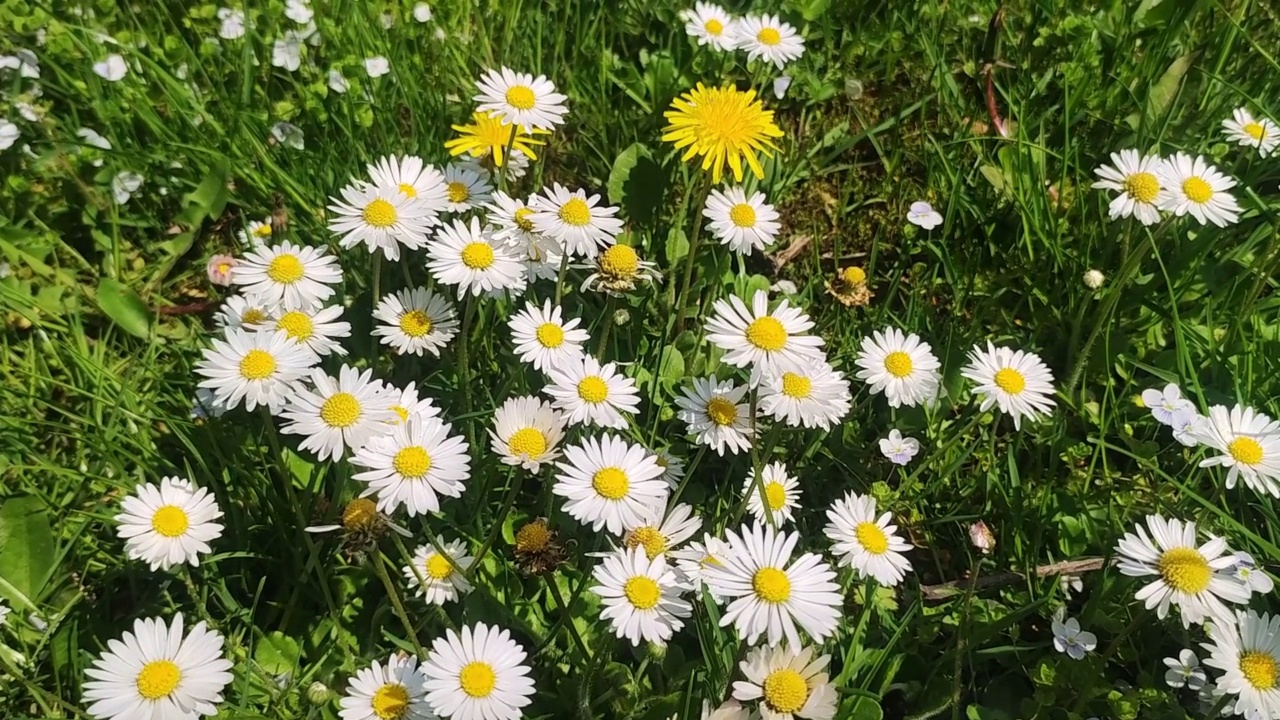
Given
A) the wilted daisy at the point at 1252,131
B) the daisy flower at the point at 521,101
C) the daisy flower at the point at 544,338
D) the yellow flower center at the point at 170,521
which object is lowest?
the yellow flower center at the point at 170,521

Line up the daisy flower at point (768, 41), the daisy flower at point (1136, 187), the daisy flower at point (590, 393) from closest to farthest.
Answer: the daisy flower at point (590, 393), the daisy flower at point (1136, 187), the daisy flower at point (768, 41)

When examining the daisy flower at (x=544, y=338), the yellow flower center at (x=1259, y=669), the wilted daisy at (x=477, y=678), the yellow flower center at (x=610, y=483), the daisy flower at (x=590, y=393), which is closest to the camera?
the wilted daisy at (x=477, y=678)

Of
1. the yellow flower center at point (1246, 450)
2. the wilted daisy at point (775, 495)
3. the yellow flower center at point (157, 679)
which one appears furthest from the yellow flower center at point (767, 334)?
the yellow flower center at point (157, 679)

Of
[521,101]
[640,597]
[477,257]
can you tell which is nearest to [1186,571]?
[640,597]

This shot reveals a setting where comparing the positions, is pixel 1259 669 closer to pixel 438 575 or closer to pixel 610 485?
pixel 610 485

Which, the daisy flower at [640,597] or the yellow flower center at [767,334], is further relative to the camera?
the yellow flower center at [767,334]

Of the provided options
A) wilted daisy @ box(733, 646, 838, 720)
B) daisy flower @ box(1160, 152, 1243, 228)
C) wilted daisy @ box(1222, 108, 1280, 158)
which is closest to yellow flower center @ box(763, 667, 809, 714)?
wilted daisy @ box(733, 646, 838, 720)

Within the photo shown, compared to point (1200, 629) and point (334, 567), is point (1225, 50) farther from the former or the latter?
point (334, 567)

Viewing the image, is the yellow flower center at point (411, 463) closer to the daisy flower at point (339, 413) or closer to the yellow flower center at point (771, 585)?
the daisy flower at point (339, 413)
